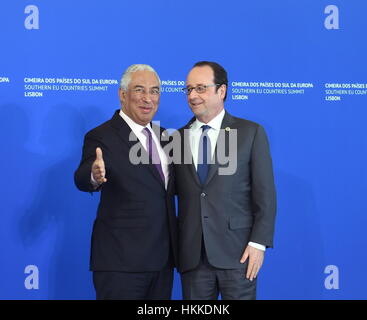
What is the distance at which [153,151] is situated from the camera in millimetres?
2725

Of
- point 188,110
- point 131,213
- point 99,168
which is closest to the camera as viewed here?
point 99,168

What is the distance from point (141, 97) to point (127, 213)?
563 mm

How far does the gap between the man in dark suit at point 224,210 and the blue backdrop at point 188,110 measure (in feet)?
3.13

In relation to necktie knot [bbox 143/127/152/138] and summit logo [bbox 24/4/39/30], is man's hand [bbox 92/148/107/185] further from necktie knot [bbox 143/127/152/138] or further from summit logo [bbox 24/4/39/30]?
summit logo [bbox 24/4/39/30]

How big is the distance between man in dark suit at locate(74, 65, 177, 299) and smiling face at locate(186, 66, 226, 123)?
0.21 meters

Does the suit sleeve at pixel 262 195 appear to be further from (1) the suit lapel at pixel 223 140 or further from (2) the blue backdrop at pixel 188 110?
(2) the blue backdrop at pixel 188 110

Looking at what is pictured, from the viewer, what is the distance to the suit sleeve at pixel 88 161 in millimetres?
2479

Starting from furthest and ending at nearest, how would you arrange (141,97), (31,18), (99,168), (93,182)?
1. (31,18)
2. (141,97)
3. (93,182)
4. (99,168)

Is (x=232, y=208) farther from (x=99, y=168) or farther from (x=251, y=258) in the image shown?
(x=99, y=168)

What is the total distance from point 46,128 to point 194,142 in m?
1.18

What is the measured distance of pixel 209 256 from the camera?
255 cm

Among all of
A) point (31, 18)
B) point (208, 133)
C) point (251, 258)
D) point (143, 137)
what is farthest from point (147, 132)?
point (31, 18)

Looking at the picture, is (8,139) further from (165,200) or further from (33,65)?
(165,200)

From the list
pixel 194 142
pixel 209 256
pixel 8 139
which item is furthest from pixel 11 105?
pixel 209 256
